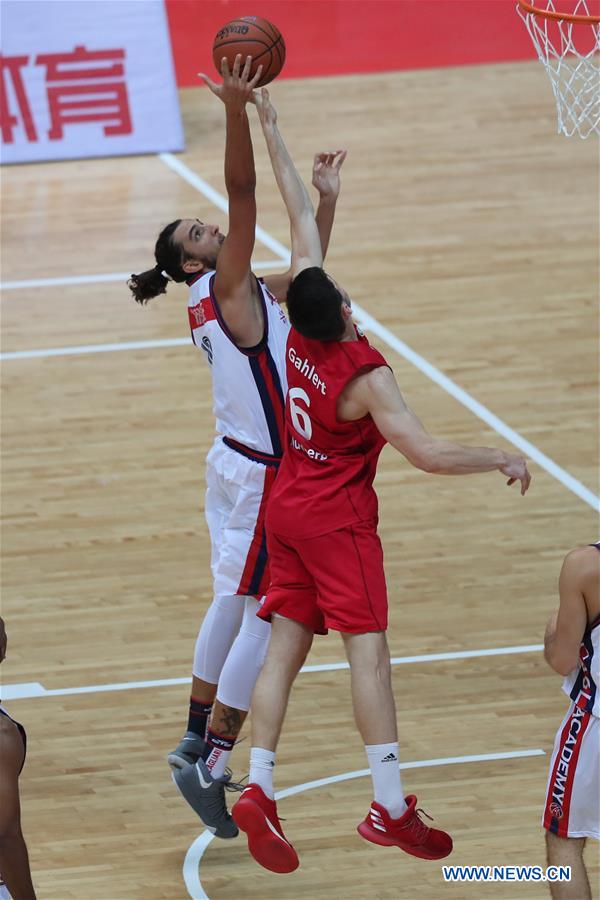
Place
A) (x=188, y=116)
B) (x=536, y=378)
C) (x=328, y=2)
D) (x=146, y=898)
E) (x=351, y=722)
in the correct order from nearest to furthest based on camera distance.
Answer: (x=146, y=898) → (x=351, y=722) → (x=536, y=378) → (x=188, y=116) → (x=328, y=2)

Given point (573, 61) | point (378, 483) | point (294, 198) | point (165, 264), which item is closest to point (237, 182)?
point (294, 198)

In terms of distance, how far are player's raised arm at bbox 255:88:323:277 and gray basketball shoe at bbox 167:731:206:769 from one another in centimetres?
177

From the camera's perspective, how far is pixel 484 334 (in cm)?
1097

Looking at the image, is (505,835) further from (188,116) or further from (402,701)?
(188,116)

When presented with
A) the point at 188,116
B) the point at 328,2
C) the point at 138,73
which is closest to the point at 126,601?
the point at 138,73

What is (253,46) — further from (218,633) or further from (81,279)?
(81,279)

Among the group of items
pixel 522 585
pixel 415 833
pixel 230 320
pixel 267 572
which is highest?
pixel 230 320

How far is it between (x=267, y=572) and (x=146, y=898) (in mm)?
1204

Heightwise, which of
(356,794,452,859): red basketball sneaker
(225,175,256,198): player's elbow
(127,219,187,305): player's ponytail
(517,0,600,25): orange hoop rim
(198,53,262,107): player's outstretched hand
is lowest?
(356,794,452,859): red basketball sneaker

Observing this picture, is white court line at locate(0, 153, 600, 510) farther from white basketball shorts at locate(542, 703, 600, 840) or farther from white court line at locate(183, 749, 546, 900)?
white basketball shorts at locate(542, 703, 600, 840)

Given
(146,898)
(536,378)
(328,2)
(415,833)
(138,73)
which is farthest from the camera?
(328,2)

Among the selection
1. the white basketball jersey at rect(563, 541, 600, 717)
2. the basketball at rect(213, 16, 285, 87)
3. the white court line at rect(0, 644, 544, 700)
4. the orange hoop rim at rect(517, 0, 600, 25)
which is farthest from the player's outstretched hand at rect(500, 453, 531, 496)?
the white court line at rect(0, 644, 544, 700)

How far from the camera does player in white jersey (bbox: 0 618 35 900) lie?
4.54m

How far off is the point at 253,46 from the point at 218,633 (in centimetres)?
209
